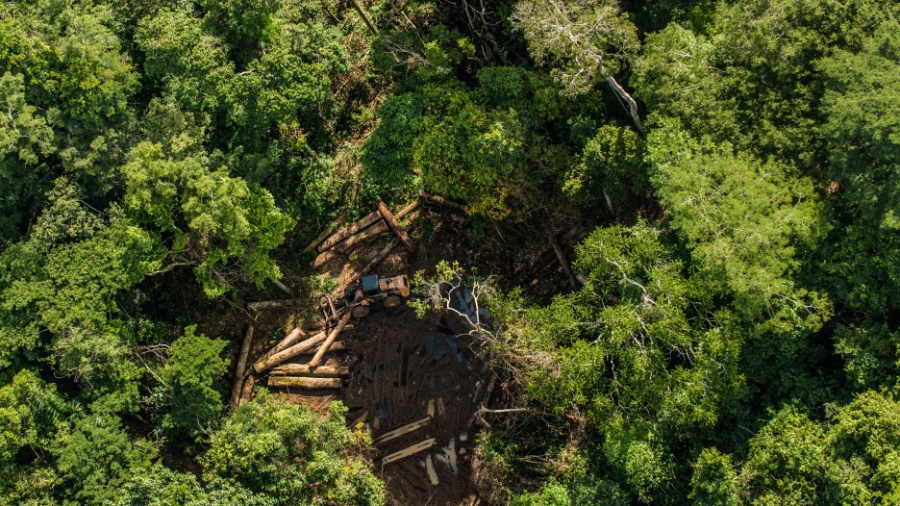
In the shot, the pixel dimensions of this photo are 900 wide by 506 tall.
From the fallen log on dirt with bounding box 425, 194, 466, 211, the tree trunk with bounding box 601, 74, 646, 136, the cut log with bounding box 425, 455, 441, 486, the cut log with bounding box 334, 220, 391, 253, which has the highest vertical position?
the tree trunk with bounding box 601, 74, 646, 136

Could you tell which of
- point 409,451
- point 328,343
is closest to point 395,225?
point 328,343

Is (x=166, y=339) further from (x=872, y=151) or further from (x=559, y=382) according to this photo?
(x=872, y=151)

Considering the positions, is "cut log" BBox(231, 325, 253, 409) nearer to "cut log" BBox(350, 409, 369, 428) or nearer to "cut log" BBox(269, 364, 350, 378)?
"cut log" BBox(269, 364, 350, 378)

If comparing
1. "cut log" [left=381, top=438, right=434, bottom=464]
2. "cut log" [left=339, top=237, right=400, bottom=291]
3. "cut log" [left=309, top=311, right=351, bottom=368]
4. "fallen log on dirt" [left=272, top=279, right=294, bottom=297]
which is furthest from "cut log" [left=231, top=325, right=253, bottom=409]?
"cut log" [left=381, top=438, right=434, bottom=464]

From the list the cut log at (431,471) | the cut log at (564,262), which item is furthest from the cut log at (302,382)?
the cut log at (564,262)

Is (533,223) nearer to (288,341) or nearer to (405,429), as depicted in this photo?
(405,429)

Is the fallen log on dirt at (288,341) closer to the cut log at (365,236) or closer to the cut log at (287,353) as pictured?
the cut log at (287,353)
